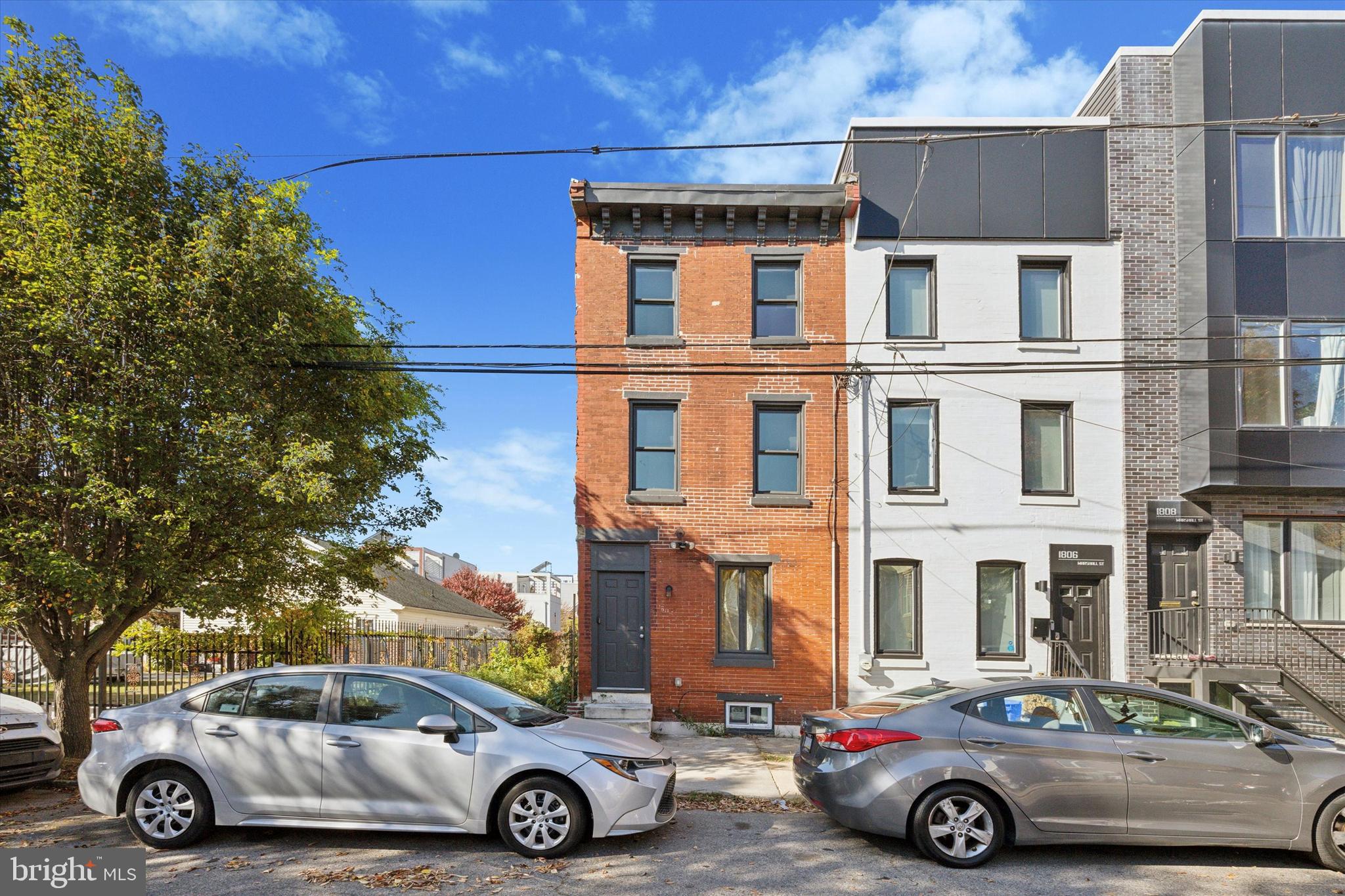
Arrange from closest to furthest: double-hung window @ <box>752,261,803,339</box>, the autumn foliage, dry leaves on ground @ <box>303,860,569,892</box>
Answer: dry leaves on ground @ <box>303,860,569,892</box> → double-hung window @ <box>752,261,803,339</box> → the autumn foliage

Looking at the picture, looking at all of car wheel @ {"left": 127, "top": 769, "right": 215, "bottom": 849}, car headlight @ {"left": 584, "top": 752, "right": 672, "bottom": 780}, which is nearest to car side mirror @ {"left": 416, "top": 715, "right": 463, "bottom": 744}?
car headlight @ {"left": 584, "top": 752, "right": 672, "bottom": 780}

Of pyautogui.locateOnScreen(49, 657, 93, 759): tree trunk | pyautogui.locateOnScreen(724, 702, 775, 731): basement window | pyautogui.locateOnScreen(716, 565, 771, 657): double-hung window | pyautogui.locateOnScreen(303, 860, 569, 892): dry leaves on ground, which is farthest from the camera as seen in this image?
pyautogui.locateOnScreen(716, 565, 771, 657): double-hung window

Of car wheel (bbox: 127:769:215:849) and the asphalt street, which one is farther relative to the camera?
car wheel (bbox: 127:769:215:849)

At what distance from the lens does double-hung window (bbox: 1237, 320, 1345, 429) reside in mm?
13703

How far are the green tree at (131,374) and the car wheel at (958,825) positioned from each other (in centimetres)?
671

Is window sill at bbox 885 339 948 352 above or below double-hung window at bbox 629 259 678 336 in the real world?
below

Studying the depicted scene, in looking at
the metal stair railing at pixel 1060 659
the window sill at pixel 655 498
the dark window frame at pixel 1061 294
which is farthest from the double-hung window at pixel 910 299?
the metal stair railing at pixel 1060 659

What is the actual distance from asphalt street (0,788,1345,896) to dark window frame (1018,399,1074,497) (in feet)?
25.2

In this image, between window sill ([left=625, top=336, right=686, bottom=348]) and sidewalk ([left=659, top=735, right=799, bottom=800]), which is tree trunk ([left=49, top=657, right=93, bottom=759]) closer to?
sidewalk ([left=659, top=735, right=799, bottom=800])

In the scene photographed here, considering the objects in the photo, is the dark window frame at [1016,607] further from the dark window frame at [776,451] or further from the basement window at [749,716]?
the basement window at [749,716]

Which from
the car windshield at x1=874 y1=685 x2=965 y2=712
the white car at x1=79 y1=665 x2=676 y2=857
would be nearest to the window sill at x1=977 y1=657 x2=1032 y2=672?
the car windshield at x1=874 y1=685 x2=965 y2=712

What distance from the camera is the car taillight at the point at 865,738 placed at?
7.03 metres

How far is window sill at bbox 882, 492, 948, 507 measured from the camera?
47.0 feet

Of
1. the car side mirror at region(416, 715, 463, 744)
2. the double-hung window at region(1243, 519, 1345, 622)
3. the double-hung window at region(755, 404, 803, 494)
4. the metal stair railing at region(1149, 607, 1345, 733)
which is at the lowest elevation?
the metal stair railing at region(1149, 607, 1345, 733)
